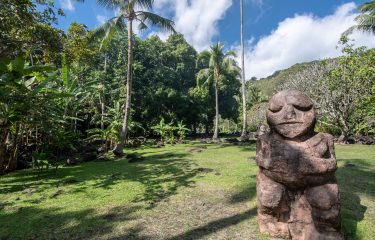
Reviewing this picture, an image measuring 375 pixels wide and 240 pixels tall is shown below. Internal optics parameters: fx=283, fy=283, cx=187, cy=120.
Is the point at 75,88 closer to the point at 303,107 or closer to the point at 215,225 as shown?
the point at 215,225

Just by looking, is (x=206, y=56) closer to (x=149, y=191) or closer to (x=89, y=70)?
(x=89, y=70)

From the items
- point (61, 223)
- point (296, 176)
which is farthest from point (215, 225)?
point (61, 223)

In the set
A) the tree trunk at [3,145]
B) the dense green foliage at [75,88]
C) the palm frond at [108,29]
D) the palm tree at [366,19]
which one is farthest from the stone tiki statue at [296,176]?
the palm tree at [366,19]

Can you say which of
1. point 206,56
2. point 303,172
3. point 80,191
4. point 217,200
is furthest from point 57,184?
point 206,56

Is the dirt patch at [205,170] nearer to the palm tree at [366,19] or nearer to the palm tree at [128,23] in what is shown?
the palm tree at [128,23]

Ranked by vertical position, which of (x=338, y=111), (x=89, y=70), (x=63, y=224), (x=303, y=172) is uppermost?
(x=89, y=70)

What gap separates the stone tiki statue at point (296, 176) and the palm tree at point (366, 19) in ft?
53.3

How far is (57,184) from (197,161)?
15.5 feet

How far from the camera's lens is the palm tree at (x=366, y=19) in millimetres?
16578

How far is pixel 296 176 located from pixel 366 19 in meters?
17.2

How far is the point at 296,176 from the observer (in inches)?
149

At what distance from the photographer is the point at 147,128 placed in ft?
88.9

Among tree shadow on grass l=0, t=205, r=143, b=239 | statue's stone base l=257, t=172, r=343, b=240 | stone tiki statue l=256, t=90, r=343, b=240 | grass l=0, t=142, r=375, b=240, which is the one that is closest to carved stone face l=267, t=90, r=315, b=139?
stone tiki statue l=256, t=90, r=343, b=240

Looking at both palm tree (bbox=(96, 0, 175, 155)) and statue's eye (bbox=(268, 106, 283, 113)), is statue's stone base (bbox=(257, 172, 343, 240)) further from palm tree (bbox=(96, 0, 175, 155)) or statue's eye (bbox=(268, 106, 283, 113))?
palm tree (bbox=(96, 0, 175, 155))
